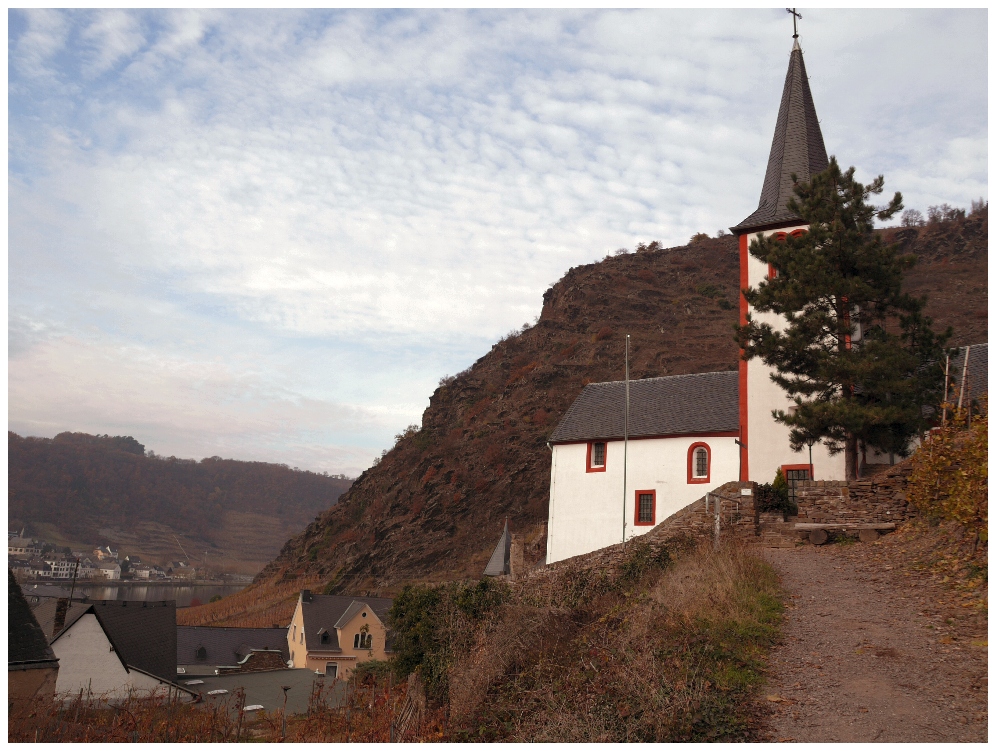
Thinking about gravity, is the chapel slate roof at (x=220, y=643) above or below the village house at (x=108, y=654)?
below

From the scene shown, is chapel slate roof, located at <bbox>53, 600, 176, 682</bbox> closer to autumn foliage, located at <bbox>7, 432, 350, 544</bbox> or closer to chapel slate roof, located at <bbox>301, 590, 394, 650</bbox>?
chapel slate roof, located at <bbox>301, 590, 394, 650</bbox>

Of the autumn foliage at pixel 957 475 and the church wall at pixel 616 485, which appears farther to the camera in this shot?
the church wall at pixel 616 485

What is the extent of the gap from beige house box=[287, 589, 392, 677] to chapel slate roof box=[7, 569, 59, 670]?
3067 cm

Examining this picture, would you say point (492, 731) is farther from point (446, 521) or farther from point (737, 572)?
point (446, 521)

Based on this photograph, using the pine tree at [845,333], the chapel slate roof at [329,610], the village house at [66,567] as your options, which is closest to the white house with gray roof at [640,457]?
the pine tree at [845,333]

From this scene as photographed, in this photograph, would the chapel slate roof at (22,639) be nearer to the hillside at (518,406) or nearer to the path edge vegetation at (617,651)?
the path edge vegetation at (617,651)

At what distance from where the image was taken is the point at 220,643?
48844 millimetres

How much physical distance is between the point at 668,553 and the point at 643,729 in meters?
8.09

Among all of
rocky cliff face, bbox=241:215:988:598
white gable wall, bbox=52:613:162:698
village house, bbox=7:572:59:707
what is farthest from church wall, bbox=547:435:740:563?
white gable wall, bbox=52:613:162:698

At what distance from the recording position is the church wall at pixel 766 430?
2502 centimetres

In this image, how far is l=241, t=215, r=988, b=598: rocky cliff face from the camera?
207ft

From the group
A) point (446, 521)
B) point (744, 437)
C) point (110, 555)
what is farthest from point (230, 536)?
point (744, 437)

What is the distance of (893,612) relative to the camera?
11539 millimetres

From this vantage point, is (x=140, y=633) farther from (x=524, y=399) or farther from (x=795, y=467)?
(x=524, y=399)
